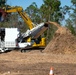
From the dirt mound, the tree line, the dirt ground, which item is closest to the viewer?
the dirt ground

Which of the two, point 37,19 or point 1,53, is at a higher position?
point 37,19

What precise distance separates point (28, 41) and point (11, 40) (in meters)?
1.97

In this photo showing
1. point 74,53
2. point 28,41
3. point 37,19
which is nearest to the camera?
point 74,53

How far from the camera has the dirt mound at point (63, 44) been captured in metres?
35.1

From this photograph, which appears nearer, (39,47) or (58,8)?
(39,47)

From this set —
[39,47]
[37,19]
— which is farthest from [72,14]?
[39,47]

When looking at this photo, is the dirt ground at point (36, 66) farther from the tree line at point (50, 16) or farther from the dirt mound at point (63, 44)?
the tree line at point (50, 16)

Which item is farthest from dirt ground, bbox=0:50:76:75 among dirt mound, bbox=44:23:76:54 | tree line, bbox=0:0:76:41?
tree line, bbox=0:0:76:41

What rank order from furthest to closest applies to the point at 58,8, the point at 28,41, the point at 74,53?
1. the point at 58,8
2. the point at 28,41
3. the point at 74,53

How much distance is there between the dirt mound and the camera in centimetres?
3512

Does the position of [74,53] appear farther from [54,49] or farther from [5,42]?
[5,42]

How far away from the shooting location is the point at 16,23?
73.5 meters

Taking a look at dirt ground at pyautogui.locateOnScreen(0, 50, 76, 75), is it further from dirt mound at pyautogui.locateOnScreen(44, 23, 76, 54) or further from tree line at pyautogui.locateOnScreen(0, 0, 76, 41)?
tree line at pyautogui.locateOnScreen(0, 0, 76, 41)

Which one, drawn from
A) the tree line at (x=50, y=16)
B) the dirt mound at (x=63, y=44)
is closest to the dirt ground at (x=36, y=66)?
the dirt mound at (x=63, y=44)
